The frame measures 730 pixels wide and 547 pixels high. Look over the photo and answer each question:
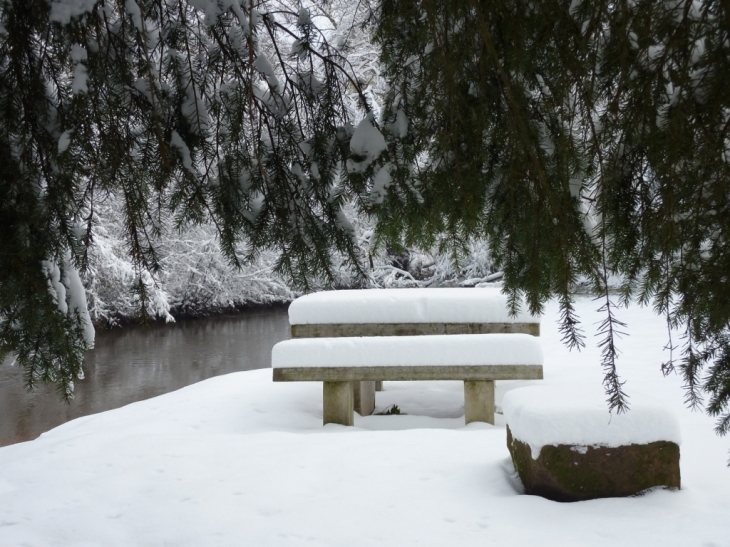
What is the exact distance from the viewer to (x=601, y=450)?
3.12 m

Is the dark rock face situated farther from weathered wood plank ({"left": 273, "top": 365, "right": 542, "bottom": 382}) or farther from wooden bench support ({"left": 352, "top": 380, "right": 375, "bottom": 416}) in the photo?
wooden bench support ({"left": 352, "top": 380, "right": 375, "bottom": 416})

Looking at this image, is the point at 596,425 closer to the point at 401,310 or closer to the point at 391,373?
the point at 391,373

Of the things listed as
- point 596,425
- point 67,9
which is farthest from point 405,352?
point 67,9

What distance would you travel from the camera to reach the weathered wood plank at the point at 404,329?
5.13 metres

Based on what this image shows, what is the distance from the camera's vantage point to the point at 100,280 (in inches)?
545

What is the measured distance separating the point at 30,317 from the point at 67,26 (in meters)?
0.93

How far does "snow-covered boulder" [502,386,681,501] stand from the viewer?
3.11 meters

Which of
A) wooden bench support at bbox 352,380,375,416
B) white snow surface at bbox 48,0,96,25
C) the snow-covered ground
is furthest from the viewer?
wooden bench support at bbox 352,380,375,416

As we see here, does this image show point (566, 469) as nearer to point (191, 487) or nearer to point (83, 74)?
point (191, 487)

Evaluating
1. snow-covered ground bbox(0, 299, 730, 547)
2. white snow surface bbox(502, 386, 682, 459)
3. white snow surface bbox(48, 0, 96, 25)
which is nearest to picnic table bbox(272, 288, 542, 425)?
snow-covered ground bbox(0, 299, 730, 547)

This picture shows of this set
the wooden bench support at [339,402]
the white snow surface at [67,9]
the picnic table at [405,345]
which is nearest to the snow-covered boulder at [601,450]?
the picnic table at [405,345]

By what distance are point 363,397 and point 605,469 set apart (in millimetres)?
2477

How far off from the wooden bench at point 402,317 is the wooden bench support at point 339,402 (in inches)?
20.1

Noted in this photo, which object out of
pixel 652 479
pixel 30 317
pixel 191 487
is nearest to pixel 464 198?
pixel 30 317
